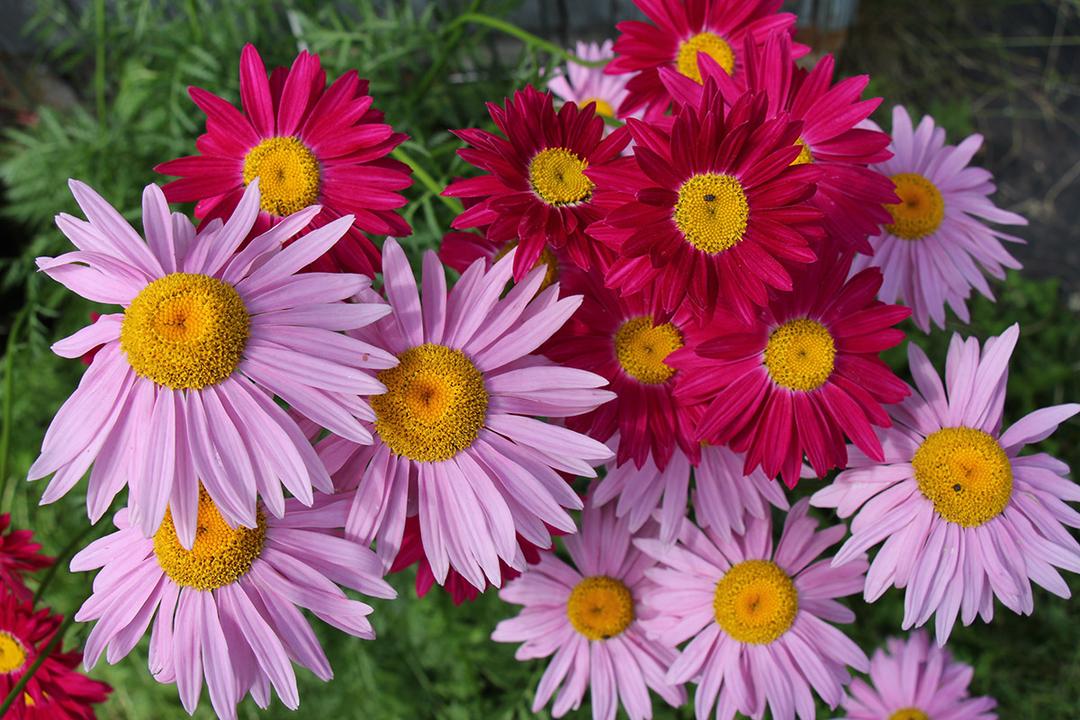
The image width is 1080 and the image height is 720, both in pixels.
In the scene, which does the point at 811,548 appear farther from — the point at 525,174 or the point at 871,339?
the point at 525,174

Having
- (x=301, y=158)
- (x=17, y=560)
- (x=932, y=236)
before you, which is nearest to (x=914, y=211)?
(x=932, y=236)

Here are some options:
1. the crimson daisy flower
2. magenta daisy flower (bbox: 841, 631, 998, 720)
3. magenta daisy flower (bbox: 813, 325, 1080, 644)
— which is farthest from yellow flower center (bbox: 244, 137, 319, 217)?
magenta daisy flower (bbox: 841, 631, 998, 720)

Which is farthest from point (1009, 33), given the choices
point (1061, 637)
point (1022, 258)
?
point (1061, 637)

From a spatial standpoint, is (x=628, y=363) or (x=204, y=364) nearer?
(x=204, y=364)

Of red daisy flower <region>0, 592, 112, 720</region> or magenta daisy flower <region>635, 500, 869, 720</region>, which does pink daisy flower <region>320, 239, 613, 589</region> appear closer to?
magenta daisy flower <region>635, 500, 869, 720</region>

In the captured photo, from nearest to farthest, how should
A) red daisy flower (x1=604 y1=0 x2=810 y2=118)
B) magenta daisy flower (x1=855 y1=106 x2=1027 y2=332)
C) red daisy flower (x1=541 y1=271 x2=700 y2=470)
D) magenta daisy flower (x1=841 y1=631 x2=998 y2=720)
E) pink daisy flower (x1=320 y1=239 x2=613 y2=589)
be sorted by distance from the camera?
pink daisy flower (x1=320 y1=239 x2=613 y2=589), red daisy flower (x1=541 y1=271 x2=700 y2=470), red daisy flower (x1=604 y1=0 x2=810 y2=118), magenta daisy flower (x1=855 y1=106 x2=1027 y2=332), magenta daisy flower (x1=841 y1=631 x2=998 y2=720)

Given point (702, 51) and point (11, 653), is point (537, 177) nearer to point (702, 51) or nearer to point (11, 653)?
point (702, 51)

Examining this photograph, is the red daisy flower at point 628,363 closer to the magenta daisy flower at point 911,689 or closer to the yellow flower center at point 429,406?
the yellow flower center at point 429,406
